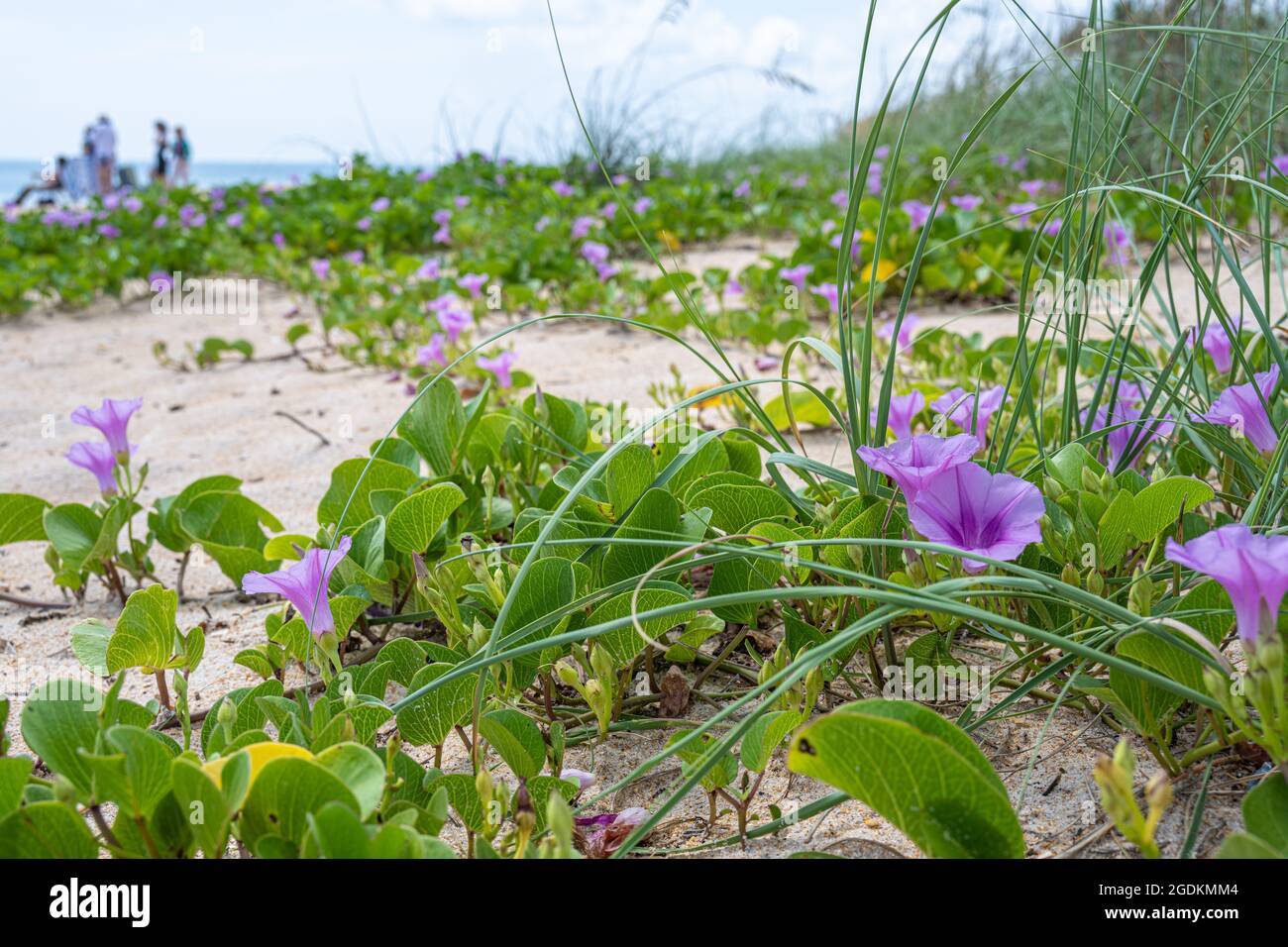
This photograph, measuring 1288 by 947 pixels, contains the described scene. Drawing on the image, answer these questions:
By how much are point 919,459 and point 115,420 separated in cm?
148

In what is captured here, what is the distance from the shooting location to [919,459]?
3.94 feet

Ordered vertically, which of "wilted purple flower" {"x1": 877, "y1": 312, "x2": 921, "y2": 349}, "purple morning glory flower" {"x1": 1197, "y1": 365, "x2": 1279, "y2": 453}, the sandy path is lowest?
the sandy path

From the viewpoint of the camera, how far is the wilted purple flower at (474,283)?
4457 mm

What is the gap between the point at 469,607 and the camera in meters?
1.53

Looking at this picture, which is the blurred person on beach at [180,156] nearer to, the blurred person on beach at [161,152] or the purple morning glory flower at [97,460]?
the blurred person on beach at [161,152]

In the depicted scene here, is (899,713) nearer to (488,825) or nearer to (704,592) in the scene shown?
(488,825)

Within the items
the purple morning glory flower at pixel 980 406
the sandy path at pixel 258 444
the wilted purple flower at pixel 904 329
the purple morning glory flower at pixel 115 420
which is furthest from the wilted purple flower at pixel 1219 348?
the purple morning glory flower at pixel 115 420

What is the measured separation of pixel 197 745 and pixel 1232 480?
1595 millimetres

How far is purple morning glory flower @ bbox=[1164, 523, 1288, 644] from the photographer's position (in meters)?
0.89

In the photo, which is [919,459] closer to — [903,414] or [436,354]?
[903,414]

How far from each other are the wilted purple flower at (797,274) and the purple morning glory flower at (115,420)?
8.41 feet

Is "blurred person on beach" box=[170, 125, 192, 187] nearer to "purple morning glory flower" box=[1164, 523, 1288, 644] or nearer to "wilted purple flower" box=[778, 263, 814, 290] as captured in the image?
"wilted purple flower" box=[778, 263, 814, 290]

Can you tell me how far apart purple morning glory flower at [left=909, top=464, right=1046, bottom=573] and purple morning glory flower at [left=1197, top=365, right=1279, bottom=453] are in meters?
0.39

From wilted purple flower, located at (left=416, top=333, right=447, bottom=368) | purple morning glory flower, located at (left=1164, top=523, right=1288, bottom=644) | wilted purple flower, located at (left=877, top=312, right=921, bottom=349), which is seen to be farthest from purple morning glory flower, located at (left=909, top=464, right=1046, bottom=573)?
wilted purple flower, located at (left=416, top=333, right=447, bottom=368)
